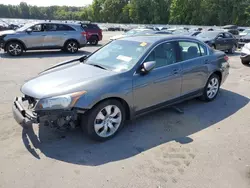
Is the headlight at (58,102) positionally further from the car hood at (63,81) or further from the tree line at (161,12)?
the tree line at (161,12)

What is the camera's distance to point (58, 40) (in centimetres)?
1298

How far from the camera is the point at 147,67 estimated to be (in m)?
4.02

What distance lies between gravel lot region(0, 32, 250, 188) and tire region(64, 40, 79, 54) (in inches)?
Answer: 343

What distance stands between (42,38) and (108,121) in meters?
9.90

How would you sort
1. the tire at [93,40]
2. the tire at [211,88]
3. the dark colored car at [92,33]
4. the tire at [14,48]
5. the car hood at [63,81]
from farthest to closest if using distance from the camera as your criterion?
1. the tire at [93,40]
2. the dark colored car at [92,33]
3. the tire at [14,48]
4. the tire at [211,88]
5. the car hood at [63,81]

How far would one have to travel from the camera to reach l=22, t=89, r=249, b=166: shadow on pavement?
3.55 metres

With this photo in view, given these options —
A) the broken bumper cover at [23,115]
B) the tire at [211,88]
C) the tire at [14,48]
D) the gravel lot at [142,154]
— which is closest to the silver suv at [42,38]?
the tire at [14,48]

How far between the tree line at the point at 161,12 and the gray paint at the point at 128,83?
7132cm

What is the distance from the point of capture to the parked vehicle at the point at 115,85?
353 centimetres

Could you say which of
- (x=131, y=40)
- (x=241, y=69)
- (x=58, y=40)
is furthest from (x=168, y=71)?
(x=58, y=40)

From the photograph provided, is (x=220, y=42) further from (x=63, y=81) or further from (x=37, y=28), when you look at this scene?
(x=63, y=81)

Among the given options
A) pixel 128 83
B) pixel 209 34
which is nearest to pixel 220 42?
pixel 209 34

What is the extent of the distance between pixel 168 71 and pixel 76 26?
10.2 m

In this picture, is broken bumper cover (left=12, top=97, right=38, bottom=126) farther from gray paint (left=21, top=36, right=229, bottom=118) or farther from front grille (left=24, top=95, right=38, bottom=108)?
gray paint (left=21, top=36, right=229, bottom=118)
